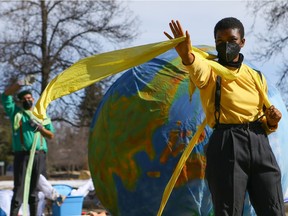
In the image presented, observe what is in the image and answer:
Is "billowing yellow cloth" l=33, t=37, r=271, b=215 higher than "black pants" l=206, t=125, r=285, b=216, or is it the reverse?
"billowing yellow cloth" l=33, t=37, r=271, b=215

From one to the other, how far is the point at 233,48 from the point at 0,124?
63.7ft

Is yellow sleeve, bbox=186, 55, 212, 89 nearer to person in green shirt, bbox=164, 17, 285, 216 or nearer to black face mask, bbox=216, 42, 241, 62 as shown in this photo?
person in green shirt, bbox=164, 17, 285, 216

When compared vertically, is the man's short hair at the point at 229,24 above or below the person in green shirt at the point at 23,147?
above

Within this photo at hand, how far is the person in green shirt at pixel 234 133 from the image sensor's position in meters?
4.39

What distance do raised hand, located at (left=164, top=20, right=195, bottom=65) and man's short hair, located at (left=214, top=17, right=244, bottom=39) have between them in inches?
12.7

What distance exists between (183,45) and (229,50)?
13.3 inches

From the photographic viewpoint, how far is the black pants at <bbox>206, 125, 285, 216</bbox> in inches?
173

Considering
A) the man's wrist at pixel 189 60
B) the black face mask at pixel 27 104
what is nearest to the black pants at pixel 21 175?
the black face mask at pixel 27 104

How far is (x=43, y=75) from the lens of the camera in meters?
20.8

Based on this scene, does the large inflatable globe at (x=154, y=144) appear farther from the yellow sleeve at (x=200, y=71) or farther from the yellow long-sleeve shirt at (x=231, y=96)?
the yellow sleeve at (x=200, y=71)

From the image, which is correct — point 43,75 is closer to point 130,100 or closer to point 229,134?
point 130,100

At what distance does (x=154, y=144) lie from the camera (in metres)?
5.75

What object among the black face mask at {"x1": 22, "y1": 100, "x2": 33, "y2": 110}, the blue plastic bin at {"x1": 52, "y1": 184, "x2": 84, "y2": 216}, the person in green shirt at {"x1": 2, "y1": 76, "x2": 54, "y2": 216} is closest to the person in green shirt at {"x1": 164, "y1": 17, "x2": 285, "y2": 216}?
the person in green shirt at {"x1": 2, "y1": 76, "x2": 54, "y2": 216}

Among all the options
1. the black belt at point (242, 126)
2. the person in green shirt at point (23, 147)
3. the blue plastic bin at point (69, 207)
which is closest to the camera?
the black belt at point (242, 126)
